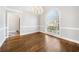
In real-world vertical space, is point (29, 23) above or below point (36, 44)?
above

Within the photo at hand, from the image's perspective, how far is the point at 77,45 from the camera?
155 centimetres

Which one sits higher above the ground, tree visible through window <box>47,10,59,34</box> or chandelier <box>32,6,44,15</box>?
chandelier <box>32,6,44,15</box>

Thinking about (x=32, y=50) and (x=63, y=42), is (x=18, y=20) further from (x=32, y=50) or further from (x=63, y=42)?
(x=63, y=42)

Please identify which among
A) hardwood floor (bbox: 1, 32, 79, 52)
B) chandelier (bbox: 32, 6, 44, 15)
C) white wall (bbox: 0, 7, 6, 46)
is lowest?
hardwood floor (bbox: 1, 32, 79, 52)

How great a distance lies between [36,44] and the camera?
1578 millimetres

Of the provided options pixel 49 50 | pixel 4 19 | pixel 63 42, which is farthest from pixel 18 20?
pixel 63 42

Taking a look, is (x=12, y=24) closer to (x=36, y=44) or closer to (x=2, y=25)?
(x=2, y=25)

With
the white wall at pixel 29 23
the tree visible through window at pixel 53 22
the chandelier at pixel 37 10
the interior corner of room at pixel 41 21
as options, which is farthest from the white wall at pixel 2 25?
the tree visible through window at pixel 53 22

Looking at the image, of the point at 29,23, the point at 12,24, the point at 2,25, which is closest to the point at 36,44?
the point at 29,23

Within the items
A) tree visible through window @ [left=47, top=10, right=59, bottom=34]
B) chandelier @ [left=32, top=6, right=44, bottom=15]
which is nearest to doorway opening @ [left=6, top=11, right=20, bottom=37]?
chandelier @ [left=32, top=6, right=44, bottom=15]

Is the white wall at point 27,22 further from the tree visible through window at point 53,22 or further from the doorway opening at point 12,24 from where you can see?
the tree visible through window at point 53,22

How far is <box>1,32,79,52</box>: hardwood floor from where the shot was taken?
60.8 inches

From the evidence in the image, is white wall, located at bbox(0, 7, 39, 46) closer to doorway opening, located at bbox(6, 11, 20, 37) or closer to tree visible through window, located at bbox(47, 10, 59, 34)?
doorway opening, located at bbox(6, 11, 20, 37)
